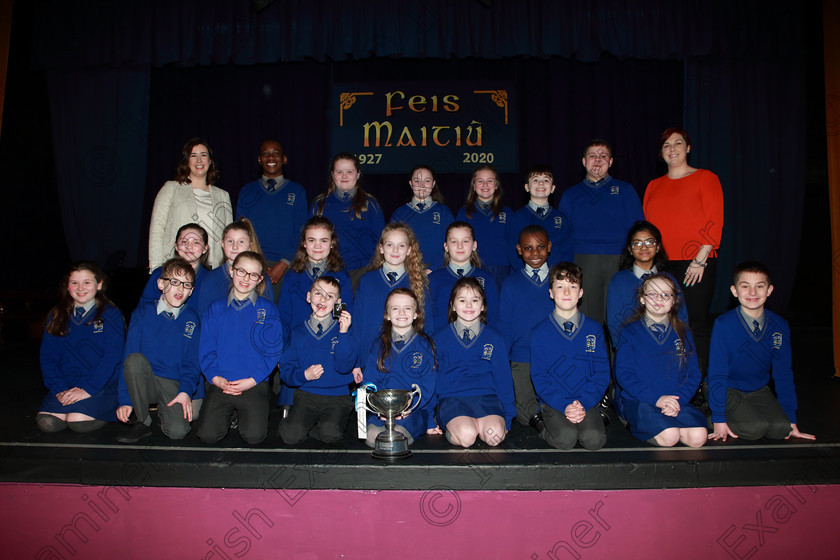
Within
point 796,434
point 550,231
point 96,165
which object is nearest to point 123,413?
point 550,231

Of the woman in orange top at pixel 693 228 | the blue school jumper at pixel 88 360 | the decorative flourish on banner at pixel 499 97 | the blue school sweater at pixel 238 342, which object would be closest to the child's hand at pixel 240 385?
the blue school sweater at pixel 238 342

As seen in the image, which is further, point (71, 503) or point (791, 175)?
point (791, 175)

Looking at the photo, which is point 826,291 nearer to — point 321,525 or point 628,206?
point 628,206

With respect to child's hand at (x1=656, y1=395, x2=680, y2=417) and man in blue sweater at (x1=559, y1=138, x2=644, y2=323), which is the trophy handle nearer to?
child's hand at (x1=656, y1=395, x2=680, y2=417)

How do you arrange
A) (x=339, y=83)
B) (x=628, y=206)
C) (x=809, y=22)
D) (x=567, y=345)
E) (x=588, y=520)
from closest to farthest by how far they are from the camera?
(x=588, y=520)
(x=567, y=345)
(x=628, y=206)
(x=809, y=22)
(x=339, y=83)

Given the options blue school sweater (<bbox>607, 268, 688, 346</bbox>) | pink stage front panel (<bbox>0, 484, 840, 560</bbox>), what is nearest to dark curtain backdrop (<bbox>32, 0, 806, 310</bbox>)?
blue school sweater (<bbox>607, 268, 688, 346</bbox>)

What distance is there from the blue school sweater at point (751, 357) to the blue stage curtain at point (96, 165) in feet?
20.0

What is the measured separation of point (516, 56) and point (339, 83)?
79.6 inches

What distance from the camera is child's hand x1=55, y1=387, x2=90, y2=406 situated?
2.94 meters

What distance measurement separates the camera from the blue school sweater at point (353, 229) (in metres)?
3.63

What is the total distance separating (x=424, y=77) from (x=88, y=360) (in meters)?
4.62

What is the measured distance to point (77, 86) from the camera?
6.35 meters

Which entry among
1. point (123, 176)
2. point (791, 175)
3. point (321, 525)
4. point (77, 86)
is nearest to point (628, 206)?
point (321, 525)

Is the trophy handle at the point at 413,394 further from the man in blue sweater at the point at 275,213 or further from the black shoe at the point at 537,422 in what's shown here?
the man in blue sweater at the point at 275,213
